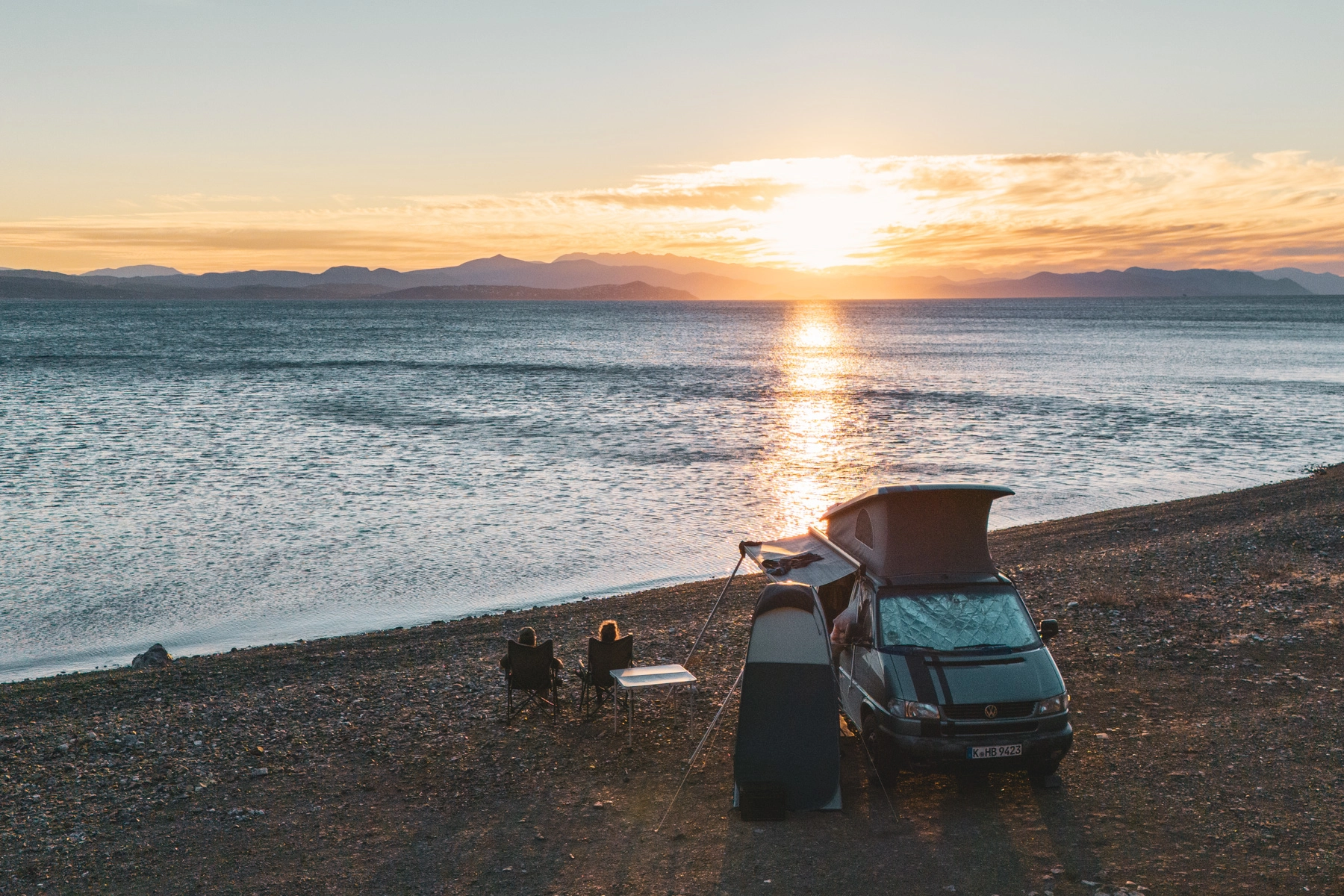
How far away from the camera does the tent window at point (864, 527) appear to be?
34.9 feet

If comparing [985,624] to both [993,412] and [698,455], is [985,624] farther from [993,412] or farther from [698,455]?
[993,412]

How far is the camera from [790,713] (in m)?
9.21

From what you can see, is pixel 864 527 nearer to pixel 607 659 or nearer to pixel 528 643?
pixel 607 659

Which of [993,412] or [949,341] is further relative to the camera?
[949,341]

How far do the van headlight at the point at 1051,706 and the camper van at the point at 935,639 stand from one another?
14 mm

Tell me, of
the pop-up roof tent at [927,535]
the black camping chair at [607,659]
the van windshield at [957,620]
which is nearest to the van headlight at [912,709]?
the van windshield at [957,620]

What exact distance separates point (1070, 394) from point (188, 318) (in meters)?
182

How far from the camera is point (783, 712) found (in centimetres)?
922

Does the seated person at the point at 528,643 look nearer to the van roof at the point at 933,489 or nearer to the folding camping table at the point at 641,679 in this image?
the folding camping table at the point at 641,679

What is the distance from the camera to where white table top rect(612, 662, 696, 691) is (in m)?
10.9

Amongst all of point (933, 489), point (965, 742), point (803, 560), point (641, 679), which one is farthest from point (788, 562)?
point (965, 742)

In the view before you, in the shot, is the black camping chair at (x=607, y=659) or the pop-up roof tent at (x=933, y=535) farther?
the black camping chair at (x=607, y=659)

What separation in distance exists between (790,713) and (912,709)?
1.15 m

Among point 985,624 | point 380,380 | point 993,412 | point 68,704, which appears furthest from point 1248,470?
point 380,380
